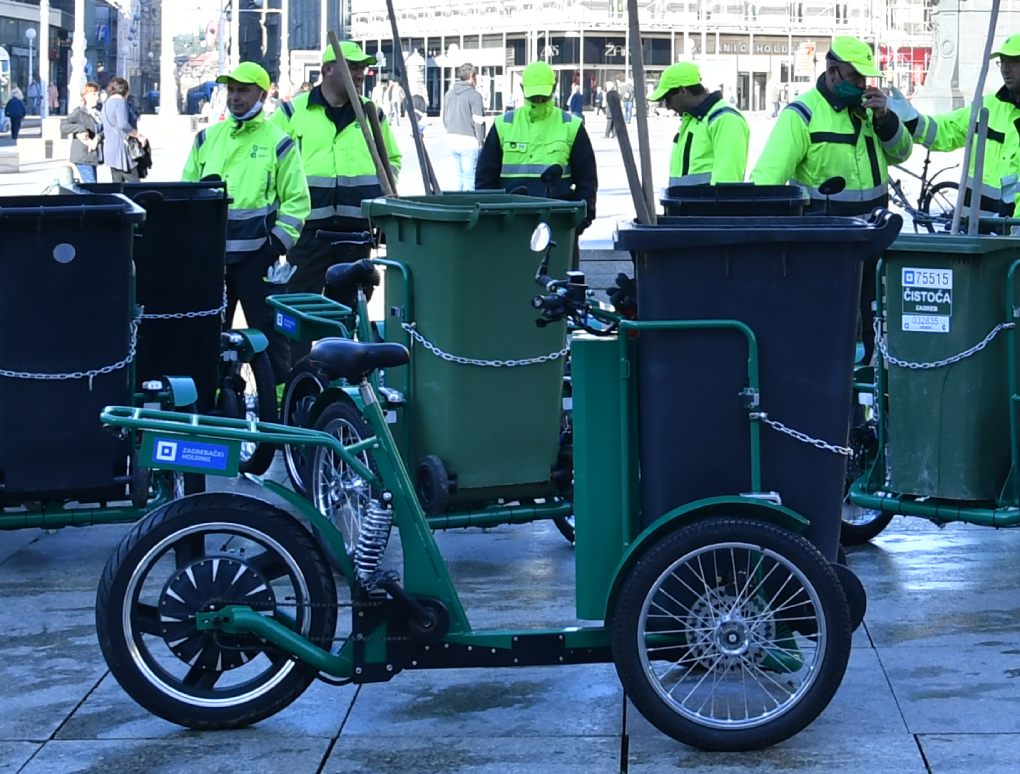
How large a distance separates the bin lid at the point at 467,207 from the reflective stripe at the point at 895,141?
1.83 meters

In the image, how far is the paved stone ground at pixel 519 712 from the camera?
4.48 metres

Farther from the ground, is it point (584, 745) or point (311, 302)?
point (311, 302)

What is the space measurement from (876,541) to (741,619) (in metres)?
2.51

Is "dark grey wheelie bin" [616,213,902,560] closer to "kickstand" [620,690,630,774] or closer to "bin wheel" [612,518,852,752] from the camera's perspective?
"bin wheel" [612,518,852,752]

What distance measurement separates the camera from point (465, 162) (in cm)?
1998

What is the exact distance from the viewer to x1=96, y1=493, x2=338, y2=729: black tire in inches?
179

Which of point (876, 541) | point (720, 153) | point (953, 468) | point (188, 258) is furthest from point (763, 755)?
point (720, 153)

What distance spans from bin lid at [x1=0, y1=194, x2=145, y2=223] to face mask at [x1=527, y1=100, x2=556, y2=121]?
3.16 metres

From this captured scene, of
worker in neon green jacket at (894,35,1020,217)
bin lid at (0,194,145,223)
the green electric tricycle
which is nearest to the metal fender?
the green electric tricycle

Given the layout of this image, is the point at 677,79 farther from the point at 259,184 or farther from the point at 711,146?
the point at 259,184

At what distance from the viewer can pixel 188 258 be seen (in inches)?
294

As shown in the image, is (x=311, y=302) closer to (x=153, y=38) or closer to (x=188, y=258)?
(x=188, y=258)

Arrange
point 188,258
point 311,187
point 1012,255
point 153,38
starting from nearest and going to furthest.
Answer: point 1012,255 → point 188,258 → point 311,187 → point 153,38

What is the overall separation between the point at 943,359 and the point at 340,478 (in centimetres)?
204
